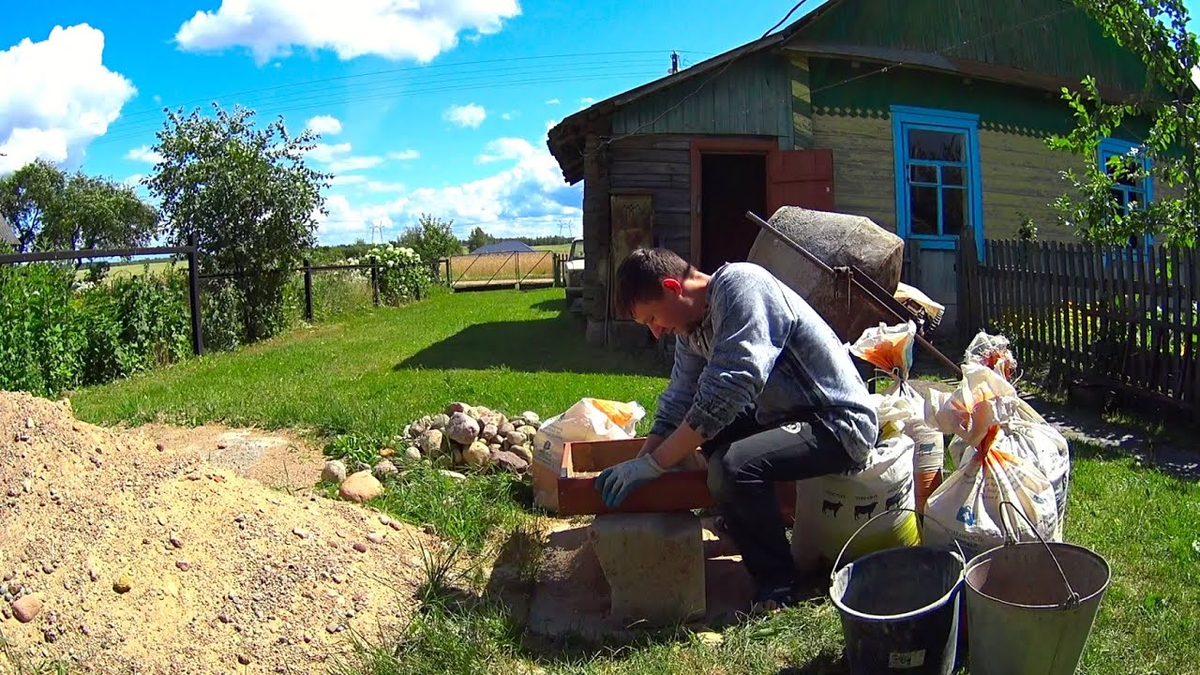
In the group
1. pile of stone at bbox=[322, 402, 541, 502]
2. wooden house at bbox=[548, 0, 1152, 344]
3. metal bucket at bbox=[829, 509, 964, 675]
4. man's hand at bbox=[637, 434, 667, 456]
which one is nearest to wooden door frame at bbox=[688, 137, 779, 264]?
wooden house at bbox=[548, 0, 1152, 344]

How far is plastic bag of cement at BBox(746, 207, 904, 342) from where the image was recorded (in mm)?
5551

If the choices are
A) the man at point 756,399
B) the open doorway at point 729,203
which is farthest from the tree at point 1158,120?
the open doorway at point 729,203

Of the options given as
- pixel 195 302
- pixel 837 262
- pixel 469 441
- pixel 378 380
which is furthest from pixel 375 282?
pixel 837 262

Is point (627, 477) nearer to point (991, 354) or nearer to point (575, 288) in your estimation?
point (991, 354)

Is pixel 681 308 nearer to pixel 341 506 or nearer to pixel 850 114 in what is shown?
pixel 341 506

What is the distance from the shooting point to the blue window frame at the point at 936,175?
10927 mm

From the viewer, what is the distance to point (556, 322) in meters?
14.3

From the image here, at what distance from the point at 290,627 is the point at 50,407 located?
5.81 ft

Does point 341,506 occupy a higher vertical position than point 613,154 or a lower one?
lower

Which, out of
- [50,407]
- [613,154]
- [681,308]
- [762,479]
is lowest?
[762,479]

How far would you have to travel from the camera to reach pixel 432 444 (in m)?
5.35

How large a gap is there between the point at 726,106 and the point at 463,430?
6130 mm

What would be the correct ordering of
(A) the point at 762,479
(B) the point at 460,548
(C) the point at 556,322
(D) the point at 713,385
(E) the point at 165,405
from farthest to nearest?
1. (C) the point at 556,322
2. (E) the point at 165,405
3. (B) the point at 460,548
4. (A) the point at 762,479
5. (D) the point at 713,385

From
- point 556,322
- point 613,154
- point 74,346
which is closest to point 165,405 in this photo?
point 74,346
